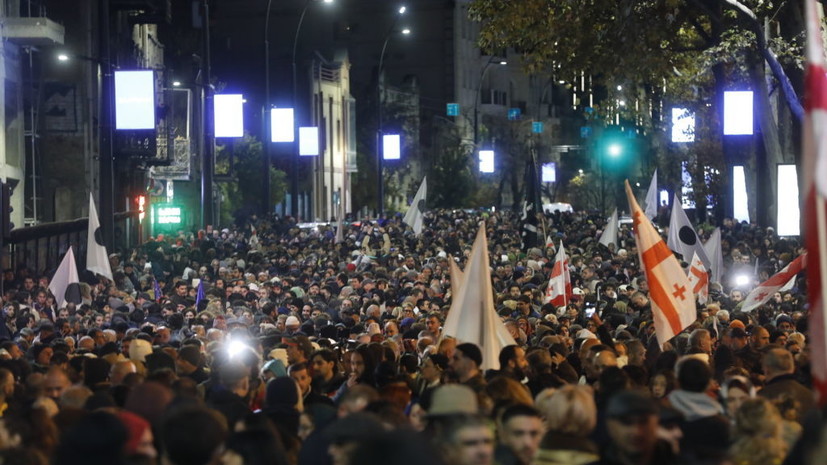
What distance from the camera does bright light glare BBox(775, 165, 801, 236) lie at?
30.0 meters

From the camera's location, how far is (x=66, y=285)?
23109 millimetres

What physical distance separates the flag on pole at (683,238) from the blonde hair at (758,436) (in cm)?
1521

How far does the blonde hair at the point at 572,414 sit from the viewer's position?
7.66 m

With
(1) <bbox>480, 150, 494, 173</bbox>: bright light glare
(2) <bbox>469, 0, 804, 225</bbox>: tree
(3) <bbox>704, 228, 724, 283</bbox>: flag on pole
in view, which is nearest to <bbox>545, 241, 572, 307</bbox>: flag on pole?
(3) <bbox>704, 228, 724, 283</bbox>: flag on pole

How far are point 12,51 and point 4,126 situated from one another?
230 centimetres

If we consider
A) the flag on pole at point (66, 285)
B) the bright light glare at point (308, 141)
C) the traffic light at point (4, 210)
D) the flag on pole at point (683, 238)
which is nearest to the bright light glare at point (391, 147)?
the bright light glare at point (308, 141)

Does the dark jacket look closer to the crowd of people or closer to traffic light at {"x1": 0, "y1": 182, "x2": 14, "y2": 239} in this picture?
the crowd of people

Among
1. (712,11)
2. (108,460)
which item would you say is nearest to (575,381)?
(108,460)

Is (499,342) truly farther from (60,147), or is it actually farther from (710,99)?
(710,99)

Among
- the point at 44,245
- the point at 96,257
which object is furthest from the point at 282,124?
the point at 96,257

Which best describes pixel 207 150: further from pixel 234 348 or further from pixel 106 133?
pixel 234 348

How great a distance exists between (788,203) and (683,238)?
22.5 ft

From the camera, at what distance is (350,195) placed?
88.3 meters

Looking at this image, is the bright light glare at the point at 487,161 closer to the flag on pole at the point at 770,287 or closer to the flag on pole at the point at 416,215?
the flag on pole at the point at 416,215
